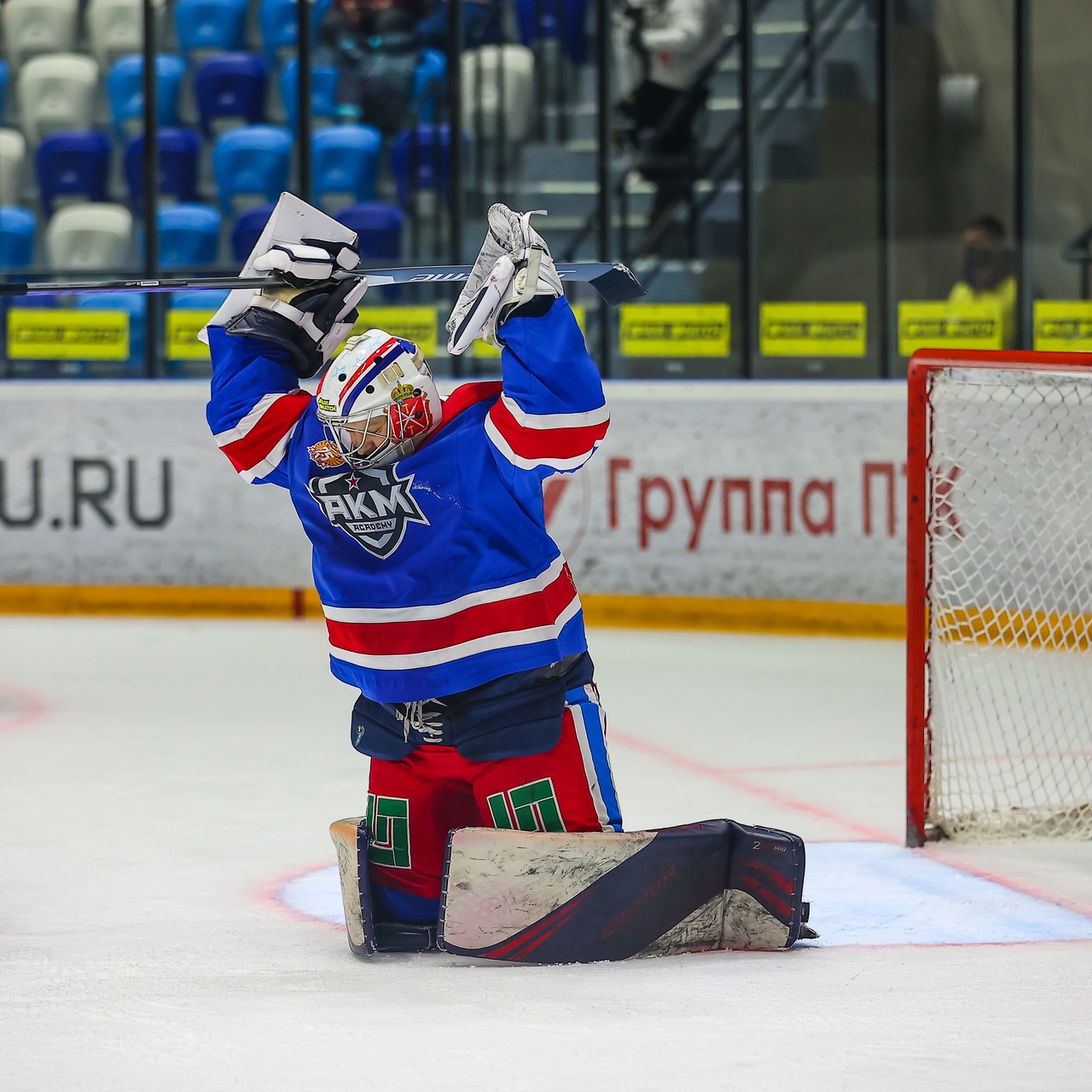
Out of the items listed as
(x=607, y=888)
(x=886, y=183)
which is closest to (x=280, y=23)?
(x=886, y=183)

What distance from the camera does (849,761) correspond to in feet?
15.4

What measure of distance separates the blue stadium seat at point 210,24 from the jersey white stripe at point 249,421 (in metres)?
6.28

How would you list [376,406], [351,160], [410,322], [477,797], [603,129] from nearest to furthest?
[376,406] → [477,797] → [603,129] → [410,322] → [351,160]

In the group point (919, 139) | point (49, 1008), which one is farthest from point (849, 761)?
point (919, 139)

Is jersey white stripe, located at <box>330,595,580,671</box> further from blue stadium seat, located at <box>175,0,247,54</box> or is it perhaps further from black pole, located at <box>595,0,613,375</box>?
blue stadium seat, located at <box>175,0,247,54</box>

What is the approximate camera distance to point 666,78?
26.1ft

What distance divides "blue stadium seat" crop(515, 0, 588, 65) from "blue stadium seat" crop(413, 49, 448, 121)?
0.39 metres

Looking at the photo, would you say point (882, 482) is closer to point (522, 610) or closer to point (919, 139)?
point (919, 139)

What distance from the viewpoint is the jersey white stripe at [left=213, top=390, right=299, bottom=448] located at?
303cm

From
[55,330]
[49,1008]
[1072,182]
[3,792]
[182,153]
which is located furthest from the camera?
[182,153]

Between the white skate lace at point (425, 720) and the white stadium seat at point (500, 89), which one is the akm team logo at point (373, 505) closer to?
→ the white skate lace at point (425, 720)

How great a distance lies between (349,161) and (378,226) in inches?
14.0

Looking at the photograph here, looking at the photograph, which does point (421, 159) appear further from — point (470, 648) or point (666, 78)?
point (470, 648)

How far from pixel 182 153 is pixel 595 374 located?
6.62 meters
